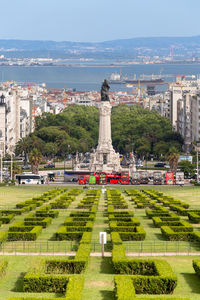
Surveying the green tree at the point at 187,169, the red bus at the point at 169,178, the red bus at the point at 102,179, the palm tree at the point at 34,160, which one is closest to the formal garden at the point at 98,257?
the red bus at the point at 169,178

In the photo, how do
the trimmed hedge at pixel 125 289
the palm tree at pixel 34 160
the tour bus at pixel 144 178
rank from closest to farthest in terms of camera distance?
the trimmed hedge at pixel 125 289 → the tour bus at pixel 144 178 → the palm tree at pixel 34 160

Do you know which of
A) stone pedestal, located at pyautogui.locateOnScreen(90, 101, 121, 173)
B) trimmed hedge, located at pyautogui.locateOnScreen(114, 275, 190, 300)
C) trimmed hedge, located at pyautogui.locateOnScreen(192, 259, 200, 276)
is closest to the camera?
trimmed hedge, located at pyautogui.locateOnScreen(114, 275, 190, 300)

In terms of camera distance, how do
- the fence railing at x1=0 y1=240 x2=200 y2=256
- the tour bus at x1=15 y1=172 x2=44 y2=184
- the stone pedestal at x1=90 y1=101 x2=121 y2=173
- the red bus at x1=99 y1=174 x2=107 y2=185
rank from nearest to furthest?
the fence railing at x1=0 y1=240 x2=200 y2=256
the tour bus at x1=15 y1=172 x2=44 y2=184
the red bus at x1=99 y1=174 x2=107 y2=185
the stone pedestal at x1=90 y1=101 x2=121 y2=173

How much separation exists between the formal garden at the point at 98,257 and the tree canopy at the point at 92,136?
94.5 metres

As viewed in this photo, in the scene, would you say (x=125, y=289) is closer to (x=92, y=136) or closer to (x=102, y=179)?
(x=102, y=179)

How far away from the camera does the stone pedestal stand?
416ft

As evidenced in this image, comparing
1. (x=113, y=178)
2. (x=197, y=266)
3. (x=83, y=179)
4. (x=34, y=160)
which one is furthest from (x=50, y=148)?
(x=197, y=266)

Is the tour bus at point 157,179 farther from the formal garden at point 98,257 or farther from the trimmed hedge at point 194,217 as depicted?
the trimmed hedge at point 194,217

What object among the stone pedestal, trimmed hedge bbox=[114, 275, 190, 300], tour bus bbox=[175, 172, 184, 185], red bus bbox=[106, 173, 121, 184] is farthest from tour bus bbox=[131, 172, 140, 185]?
trimmed hedge bbox=[114, 275, 190, 300]

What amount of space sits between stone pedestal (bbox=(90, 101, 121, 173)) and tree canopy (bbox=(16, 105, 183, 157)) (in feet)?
94.5

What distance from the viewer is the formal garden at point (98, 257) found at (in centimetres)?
2900

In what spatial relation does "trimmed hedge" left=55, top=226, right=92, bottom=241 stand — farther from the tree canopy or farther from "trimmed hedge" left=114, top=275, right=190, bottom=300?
the tree canopy

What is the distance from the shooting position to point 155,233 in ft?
153

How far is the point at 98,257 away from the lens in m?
37.4
